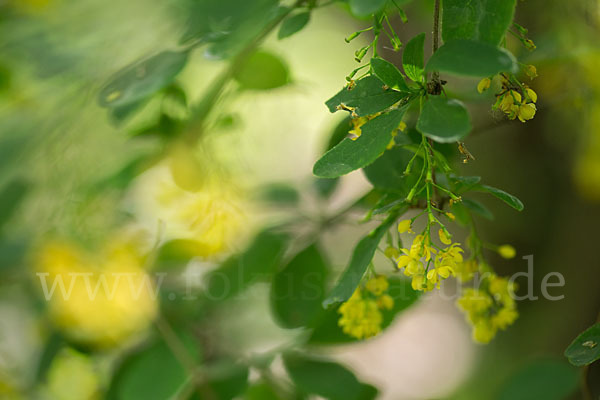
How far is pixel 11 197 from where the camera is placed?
955 millimetres

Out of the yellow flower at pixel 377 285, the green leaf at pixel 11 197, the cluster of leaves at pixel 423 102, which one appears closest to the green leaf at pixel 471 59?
the cluster of leaves at pixel 423 102

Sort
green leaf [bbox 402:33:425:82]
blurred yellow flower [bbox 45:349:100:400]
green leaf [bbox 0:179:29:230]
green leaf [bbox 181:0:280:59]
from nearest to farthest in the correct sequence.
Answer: green leaf [bbox 181:0:280:59] < green leaf [bbox 402:33:425:82] < green leaf [bbox 0:179:29:230] < blurred yellow flower [bbox 45:349:100:400]

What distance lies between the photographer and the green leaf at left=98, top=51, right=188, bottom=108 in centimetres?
56

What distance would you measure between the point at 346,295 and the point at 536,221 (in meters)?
0.82

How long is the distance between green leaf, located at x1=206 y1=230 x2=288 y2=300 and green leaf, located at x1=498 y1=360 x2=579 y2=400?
353mm

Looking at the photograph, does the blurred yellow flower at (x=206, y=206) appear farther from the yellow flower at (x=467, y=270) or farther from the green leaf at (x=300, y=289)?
the yellow flower at (x=467, y=270)

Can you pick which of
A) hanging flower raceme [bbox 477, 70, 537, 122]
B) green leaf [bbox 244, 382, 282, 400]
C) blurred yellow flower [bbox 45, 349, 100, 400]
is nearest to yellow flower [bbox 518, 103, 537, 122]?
hanging flower raceme [bbox 477, 70, 537, 122]

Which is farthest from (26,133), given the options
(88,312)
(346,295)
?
(346,295)

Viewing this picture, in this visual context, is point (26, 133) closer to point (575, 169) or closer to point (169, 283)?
point (169, 283)

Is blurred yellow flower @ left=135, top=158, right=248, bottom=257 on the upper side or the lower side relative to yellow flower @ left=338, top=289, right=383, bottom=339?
lower

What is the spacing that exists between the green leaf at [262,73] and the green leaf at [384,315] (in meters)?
→ 0.33

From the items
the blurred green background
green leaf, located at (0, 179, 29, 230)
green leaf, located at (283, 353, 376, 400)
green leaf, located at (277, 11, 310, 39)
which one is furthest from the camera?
green leaf, located at (0, 179, 29, 230)

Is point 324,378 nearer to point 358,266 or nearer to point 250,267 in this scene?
point 250,267

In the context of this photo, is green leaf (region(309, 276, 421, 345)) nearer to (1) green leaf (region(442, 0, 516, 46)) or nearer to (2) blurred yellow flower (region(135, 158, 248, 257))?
(2) blurred yellow flower (region(135, 158, 248, 257))
